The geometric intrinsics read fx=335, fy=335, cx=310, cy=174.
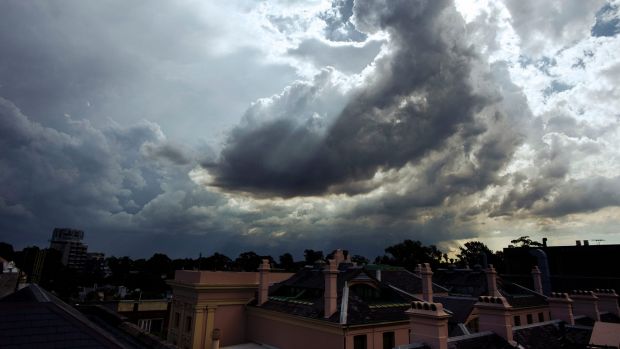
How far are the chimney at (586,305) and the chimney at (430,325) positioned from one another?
703 inches

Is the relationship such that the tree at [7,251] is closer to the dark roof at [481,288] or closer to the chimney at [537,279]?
the dark roof at [481,288]

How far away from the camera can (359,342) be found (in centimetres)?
2575

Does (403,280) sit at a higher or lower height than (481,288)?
higher

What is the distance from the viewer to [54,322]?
7836 millimetres

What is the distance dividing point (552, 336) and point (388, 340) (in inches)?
488

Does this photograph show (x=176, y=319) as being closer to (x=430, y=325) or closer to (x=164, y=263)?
(x=430, y=325)

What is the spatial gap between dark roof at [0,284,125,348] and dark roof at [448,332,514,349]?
1266 cm

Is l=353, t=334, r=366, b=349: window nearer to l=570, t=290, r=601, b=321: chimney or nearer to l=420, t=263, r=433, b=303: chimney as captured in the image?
l=420, t=263, r=433, b=303: chimney

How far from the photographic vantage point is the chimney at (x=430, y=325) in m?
12.3

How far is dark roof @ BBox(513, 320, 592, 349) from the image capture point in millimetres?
16281

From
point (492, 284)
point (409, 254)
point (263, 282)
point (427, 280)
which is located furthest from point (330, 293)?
point (409, 254)

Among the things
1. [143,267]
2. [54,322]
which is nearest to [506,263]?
[54,322]

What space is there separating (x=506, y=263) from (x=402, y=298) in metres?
53.1

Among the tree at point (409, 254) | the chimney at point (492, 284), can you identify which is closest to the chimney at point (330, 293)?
the chimney at point (492, 284)
